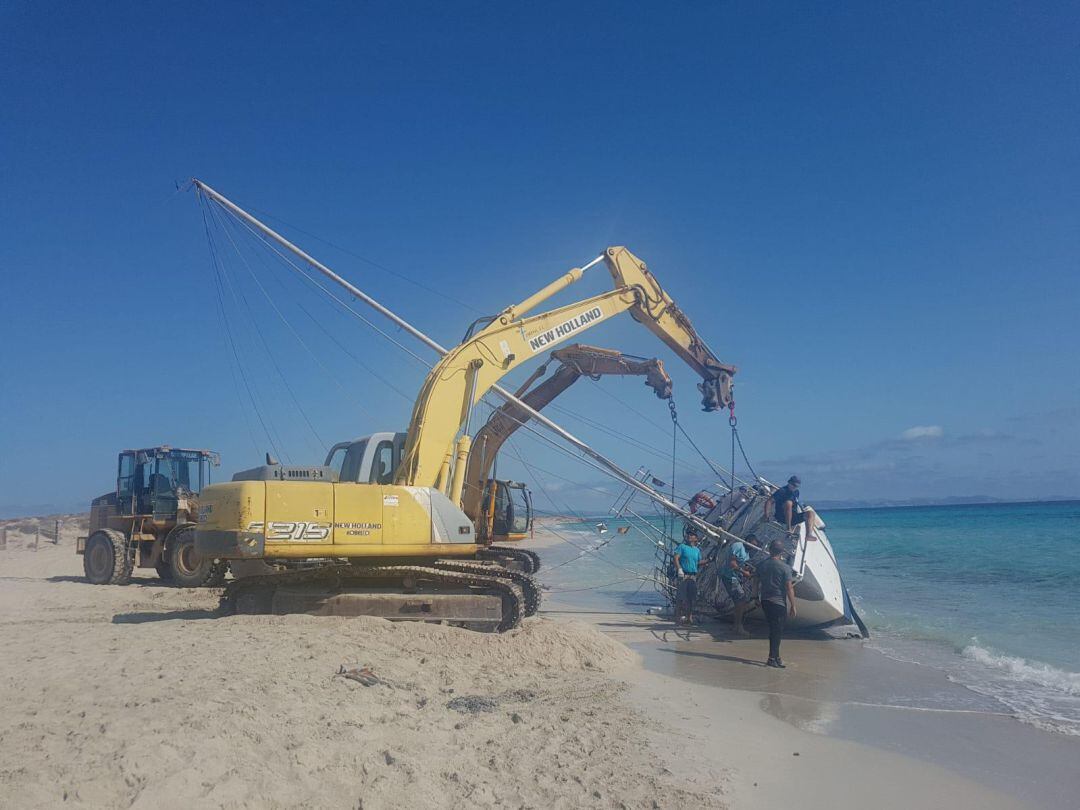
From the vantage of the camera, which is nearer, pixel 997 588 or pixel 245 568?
pixel 245 568

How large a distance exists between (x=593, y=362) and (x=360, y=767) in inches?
429

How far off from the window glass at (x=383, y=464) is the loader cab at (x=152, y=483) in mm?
7946

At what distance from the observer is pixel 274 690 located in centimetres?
604

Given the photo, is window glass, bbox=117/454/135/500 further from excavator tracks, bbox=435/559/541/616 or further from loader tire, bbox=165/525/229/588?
excavator tracks, bbox=435/559/541/616

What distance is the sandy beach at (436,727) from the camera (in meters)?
4.46

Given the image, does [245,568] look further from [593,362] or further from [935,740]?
[935,740]

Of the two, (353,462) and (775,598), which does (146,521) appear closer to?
(353,462)

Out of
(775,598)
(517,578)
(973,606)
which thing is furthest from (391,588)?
(973,606)

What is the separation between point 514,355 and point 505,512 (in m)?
4.66

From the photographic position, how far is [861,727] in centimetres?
704

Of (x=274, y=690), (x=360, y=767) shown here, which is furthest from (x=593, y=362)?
(x=360, y=767)

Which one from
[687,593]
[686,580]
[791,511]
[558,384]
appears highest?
[558,384]

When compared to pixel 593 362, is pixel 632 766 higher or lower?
lower

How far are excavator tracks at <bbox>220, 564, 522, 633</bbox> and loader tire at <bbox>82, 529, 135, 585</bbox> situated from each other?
7.53 metres
